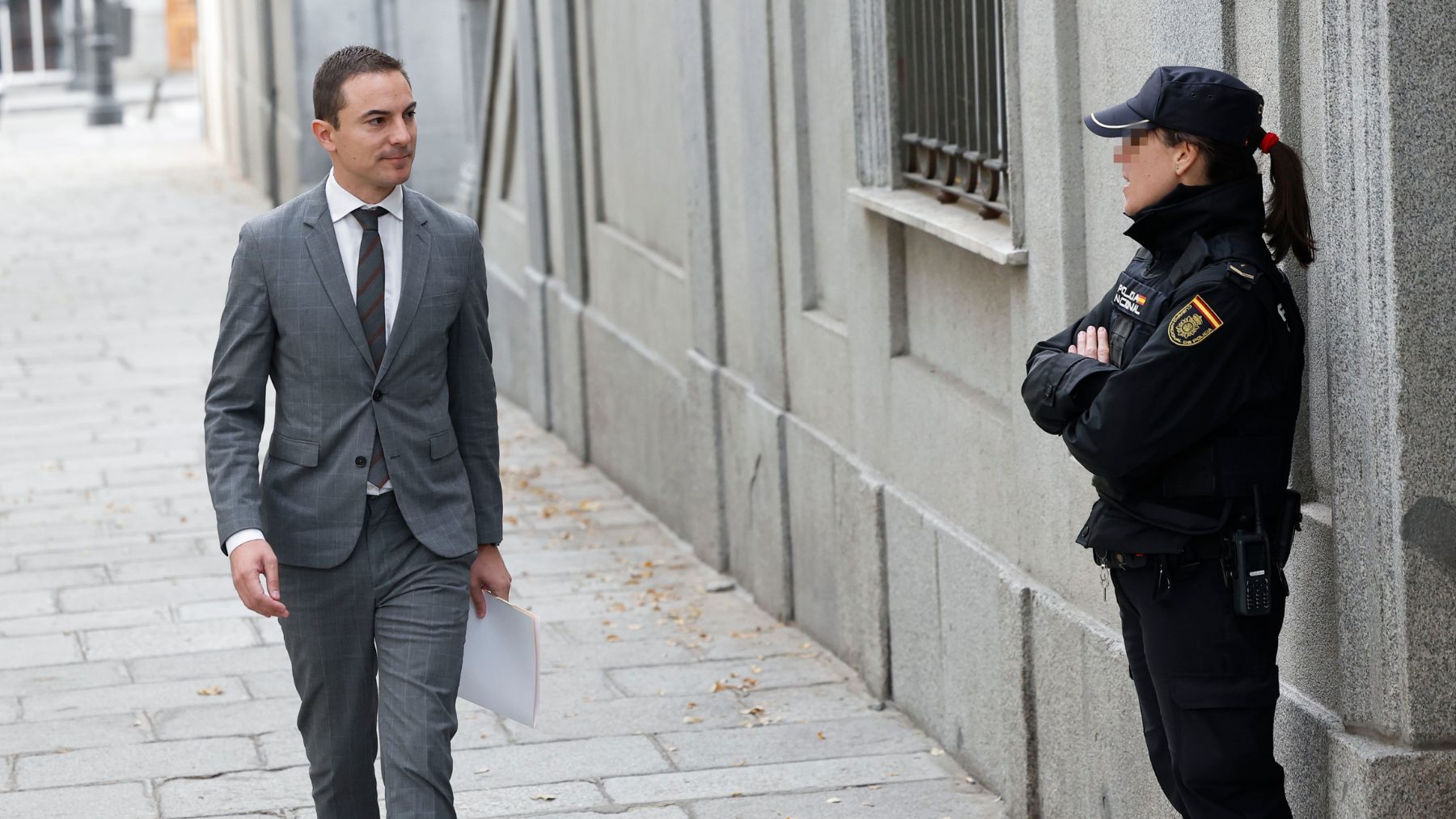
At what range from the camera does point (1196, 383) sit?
3.82 meters

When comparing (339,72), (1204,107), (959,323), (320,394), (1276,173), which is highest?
(339,72)

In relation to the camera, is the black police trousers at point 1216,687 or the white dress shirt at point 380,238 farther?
the white dress shirt at point 380,238

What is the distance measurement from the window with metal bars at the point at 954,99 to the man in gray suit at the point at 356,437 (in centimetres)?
216

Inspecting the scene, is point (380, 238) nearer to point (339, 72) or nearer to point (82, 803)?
point (339, 72)

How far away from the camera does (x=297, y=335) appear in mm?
4387

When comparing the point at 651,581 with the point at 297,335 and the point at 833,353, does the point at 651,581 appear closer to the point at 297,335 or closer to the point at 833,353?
the point at 833,353

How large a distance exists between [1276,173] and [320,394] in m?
2.01

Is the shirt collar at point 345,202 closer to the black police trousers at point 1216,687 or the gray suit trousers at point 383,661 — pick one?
the gray suit trousers at point 383,661

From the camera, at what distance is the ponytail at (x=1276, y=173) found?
12.8ft

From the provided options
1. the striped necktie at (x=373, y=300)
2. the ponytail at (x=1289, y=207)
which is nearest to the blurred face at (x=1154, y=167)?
the ponytail at (x=1289, y=207)

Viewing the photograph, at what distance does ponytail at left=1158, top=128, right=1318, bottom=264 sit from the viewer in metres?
3.89

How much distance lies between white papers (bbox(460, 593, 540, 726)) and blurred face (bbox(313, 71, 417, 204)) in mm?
1003

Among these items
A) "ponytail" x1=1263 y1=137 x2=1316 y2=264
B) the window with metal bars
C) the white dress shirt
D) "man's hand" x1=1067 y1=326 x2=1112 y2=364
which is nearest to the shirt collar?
the white dress shirt

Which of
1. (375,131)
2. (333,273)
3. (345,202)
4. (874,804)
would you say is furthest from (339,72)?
(874,804)
